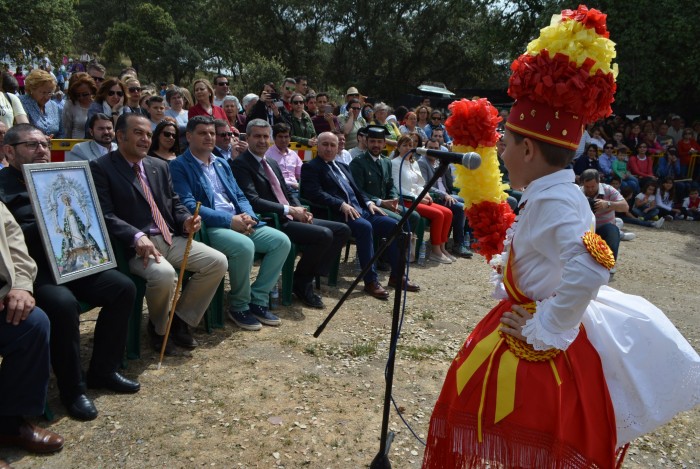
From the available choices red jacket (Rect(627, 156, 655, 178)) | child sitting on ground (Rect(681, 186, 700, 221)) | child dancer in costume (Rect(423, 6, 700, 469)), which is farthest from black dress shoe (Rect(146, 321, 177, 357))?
child sitting on ground (Rect(681, 186, 700, 221))

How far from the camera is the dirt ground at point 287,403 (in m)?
3.03

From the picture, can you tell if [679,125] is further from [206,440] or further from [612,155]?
[206,440]

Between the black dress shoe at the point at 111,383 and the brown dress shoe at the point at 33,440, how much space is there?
56 cm

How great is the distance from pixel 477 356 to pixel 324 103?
8.20 meters

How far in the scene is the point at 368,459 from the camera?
3070 mm

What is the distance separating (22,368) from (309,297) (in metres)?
2.83

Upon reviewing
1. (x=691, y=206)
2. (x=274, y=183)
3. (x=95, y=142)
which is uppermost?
(x=95, y=142)

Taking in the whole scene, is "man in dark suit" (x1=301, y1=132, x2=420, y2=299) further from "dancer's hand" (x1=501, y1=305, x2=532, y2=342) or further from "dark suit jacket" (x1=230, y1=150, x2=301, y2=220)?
"dancer's hand" (x1=501, y1=305, x2=532, y2=342)

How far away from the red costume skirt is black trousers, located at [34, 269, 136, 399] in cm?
229

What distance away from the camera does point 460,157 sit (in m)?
2.30

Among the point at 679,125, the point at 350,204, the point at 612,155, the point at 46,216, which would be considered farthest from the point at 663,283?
the point at 679,125

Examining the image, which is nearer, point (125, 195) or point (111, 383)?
point (111, 383)

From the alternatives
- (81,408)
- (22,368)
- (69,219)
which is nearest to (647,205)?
(69,219)

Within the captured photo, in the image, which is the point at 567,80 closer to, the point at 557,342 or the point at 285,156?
the point at 557,342
